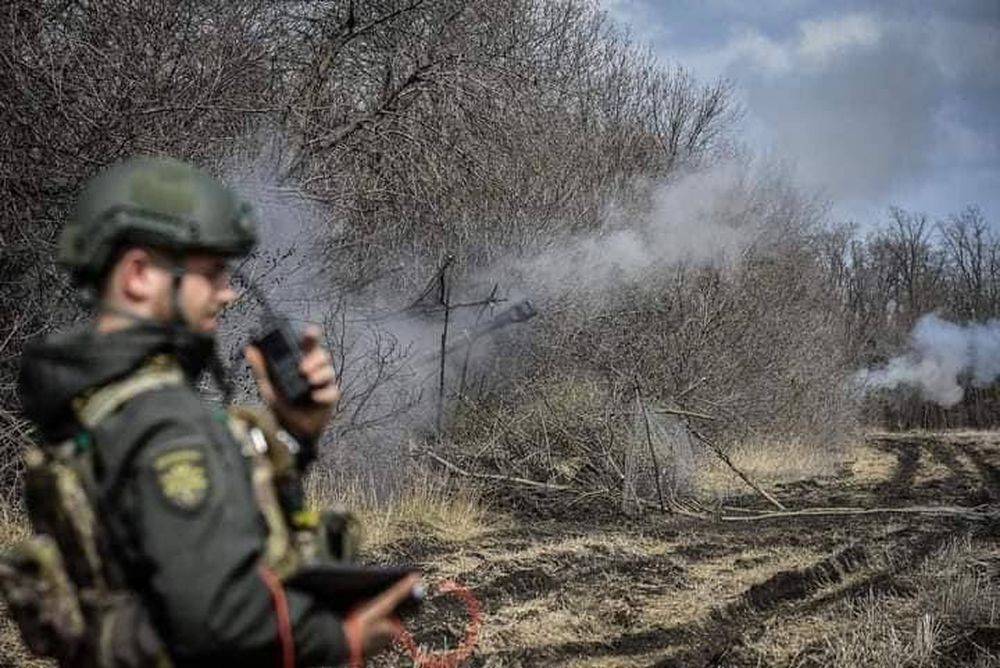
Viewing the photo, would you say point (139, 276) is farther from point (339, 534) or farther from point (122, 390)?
point (339, 534)

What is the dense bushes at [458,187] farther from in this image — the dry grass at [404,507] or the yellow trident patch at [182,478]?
Answer: the yellow trident patch at [182,478]

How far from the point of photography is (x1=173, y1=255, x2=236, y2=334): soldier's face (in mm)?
1965

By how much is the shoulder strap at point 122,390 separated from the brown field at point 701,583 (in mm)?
4348

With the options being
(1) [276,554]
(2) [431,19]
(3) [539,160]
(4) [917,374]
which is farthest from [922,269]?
(1) [276,554]

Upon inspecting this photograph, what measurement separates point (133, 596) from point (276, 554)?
0.79 ft

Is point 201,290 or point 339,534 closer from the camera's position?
point 201,290

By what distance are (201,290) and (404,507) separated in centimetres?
889

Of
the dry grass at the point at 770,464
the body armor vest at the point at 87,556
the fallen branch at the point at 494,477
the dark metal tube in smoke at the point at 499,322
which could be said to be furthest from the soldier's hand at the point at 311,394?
the dry grass at the point at 770,464

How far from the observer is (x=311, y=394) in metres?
2.17

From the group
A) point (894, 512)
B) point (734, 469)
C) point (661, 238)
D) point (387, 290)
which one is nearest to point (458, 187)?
point (387, 290)

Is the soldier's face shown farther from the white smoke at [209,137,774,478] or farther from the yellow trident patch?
the white smoke at [209,137,774,478]

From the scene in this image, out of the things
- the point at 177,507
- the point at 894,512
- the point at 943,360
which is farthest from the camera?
the point at 943,360

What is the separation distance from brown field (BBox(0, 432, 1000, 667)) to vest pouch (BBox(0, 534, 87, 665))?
4.09 meters

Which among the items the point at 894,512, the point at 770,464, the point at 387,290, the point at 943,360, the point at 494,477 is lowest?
the point at 894,512
